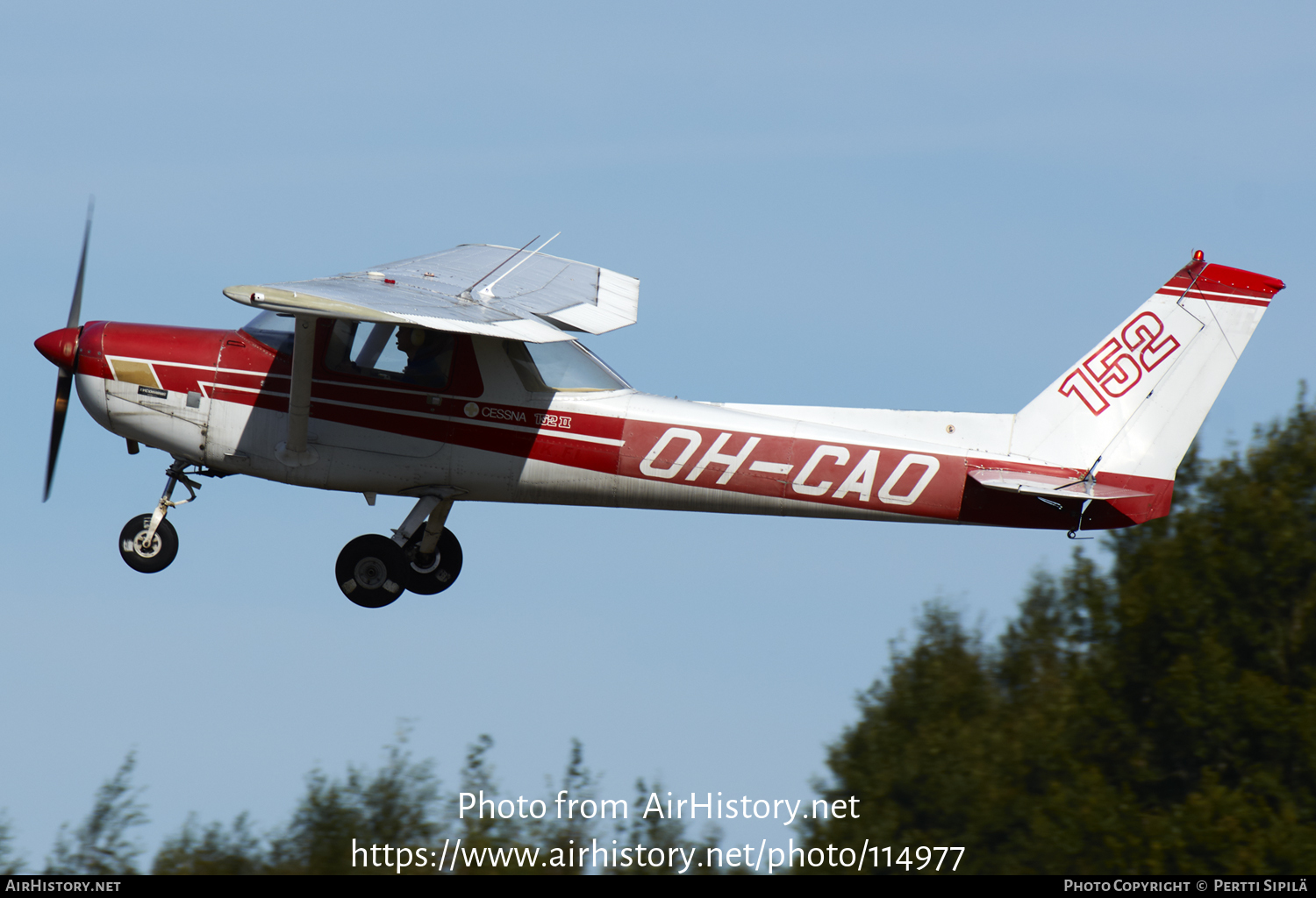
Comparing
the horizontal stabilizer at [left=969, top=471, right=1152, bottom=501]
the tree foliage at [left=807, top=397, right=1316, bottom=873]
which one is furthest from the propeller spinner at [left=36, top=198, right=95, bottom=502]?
the tree foliage at [left=807, top=397, right=1316, bottom=873]

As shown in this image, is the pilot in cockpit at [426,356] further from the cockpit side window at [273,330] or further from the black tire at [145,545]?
the black tire at [145,545]

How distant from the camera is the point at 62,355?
38.9ft

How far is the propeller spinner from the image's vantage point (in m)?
11.9

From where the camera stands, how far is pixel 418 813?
17641mm

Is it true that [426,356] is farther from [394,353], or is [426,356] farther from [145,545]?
[145,545]

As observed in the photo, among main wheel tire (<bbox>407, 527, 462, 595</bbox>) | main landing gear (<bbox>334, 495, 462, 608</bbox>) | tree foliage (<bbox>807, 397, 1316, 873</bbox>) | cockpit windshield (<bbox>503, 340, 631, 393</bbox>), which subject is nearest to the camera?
cockpit windshield (<bbox>503, 340, 631, 393</bbox>)

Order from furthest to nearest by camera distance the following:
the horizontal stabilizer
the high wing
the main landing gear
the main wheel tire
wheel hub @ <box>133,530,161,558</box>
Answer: the main wheel tire, the main landing gear, wheel hub @ <box>133,530,161,558</box>, the horizontal stabilizer, the high wing

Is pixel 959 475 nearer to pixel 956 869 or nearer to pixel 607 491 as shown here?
pixel 607 491

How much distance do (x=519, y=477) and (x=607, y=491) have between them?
71 cm

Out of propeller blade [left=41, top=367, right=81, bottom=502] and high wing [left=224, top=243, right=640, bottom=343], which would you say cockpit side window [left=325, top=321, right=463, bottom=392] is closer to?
high wing [left=224, top=243, right=640, bottom=343]

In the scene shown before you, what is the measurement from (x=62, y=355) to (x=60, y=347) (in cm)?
7

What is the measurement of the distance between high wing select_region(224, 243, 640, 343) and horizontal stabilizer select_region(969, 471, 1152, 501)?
3.34 meters

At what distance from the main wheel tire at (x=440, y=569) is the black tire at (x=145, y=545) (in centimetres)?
200

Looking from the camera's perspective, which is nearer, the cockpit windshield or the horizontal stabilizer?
the horizontal stabilizer
